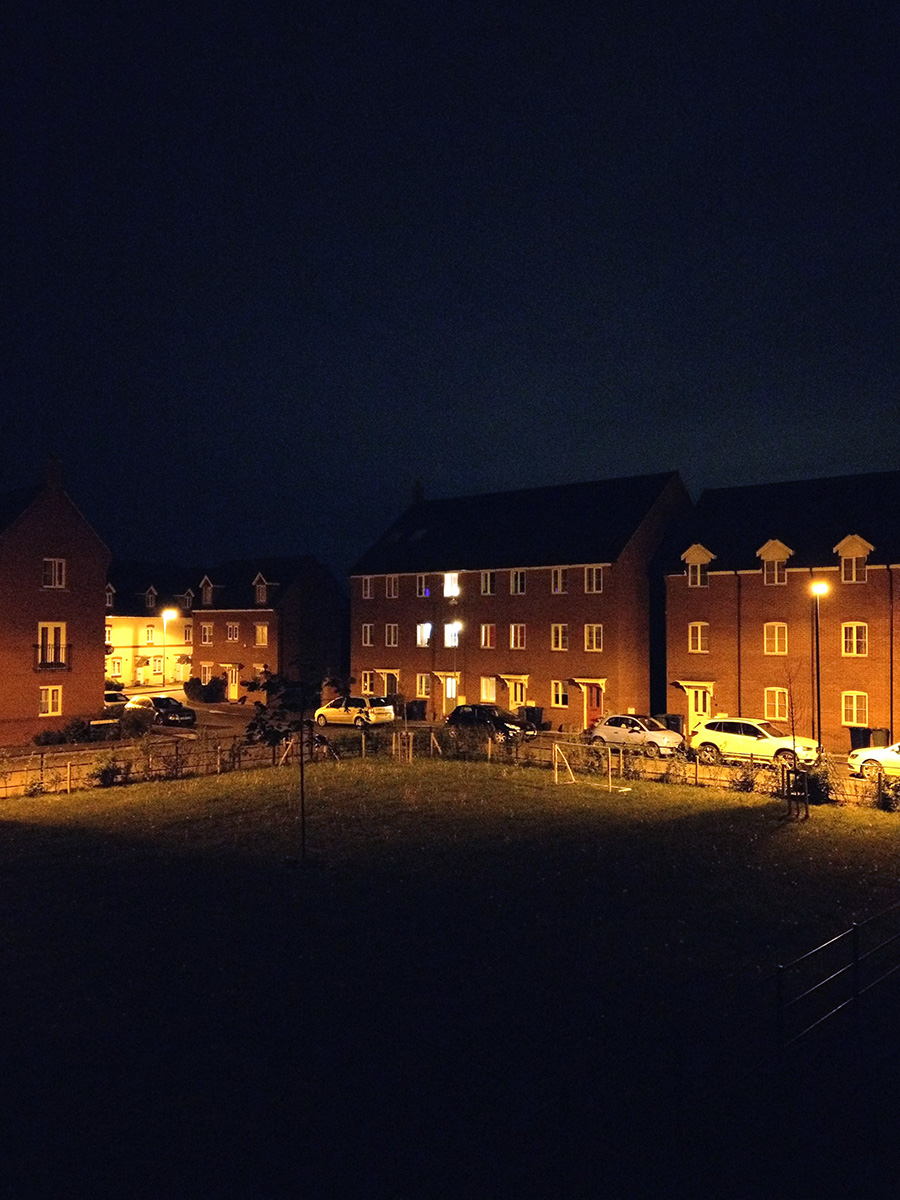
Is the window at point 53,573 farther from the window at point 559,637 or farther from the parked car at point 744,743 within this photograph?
the parked car at point 744,743

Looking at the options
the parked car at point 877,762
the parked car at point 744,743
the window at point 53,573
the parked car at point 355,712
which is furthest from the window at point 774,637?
the window at point 53,573

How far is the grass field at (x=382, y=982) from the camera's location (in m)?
7.43

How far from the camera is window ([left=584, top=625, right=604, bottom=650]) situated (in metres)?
43.0

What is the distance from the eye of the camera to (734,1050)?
9.29 m

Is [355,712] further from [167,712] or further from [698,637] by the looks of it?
[698,637]

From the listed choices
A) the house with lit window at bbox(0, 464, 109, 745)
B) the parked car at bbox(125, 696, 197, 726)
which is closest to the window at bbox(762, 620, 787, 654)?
the parked car at bbox(125, 696, 197, 726)

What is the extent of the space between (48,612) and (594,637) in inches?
987

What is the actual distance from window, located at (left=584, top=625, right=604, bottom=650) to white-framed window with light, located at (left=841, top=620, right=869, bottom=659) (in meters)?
10.9

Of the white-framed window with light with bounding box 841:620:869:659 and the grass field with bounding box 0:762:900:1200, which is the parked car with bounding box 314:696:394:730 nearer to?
the white-framed window with light with bounding box 841:620:869:659

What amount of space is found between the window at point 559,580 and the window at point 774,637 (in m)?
9.94

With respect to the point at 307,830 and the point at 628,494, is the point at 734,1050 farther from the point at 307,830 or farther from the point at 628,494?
the point at 628,494

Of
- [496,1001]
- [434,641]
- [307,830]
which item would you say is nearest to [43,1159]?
[496,1001]

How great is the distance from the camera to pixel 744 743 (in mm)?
31438

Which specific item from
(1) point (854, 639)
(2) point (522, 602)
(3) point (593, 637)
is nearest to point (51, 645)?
(2) point (522, 602)
